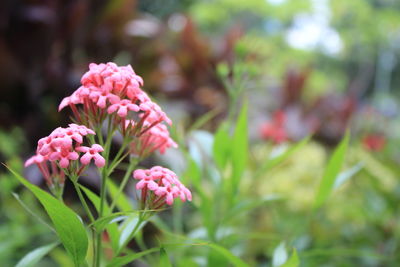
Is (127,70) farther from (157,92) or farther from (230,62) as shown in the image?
(230,62)

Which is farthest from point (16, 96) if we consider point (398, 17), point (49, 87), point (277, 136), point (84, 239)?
point (398, 17)

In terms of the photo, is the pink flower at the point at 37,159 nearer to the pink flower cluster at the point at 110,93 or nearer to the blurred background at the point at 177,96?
the pink flower cluster at the point at 110,93

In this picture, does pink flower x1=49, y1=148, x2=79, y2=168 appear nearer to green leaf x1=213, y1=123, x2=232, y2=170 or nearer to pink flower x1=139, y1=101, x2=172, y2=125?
pink flower x1=139, y1=101, x2=172, y2=125

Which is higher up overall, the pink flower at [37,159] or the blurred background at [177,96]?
the pink flower at [37,159]

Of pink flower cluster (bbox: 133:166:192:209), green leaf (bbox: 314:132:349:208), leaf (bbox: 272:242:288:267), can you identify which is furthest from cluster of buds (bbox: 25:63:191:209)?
green leaf (bbox: 314:132:349:208)

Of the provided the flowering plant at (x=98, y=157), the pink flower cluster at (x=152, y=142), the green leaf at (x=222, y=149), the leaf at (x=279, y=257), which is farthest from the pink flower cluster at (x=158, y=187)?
the green leaf at (x=222, y=149)

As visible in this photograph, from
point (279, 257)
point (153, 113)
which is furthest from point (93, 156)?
point (279, 257)
